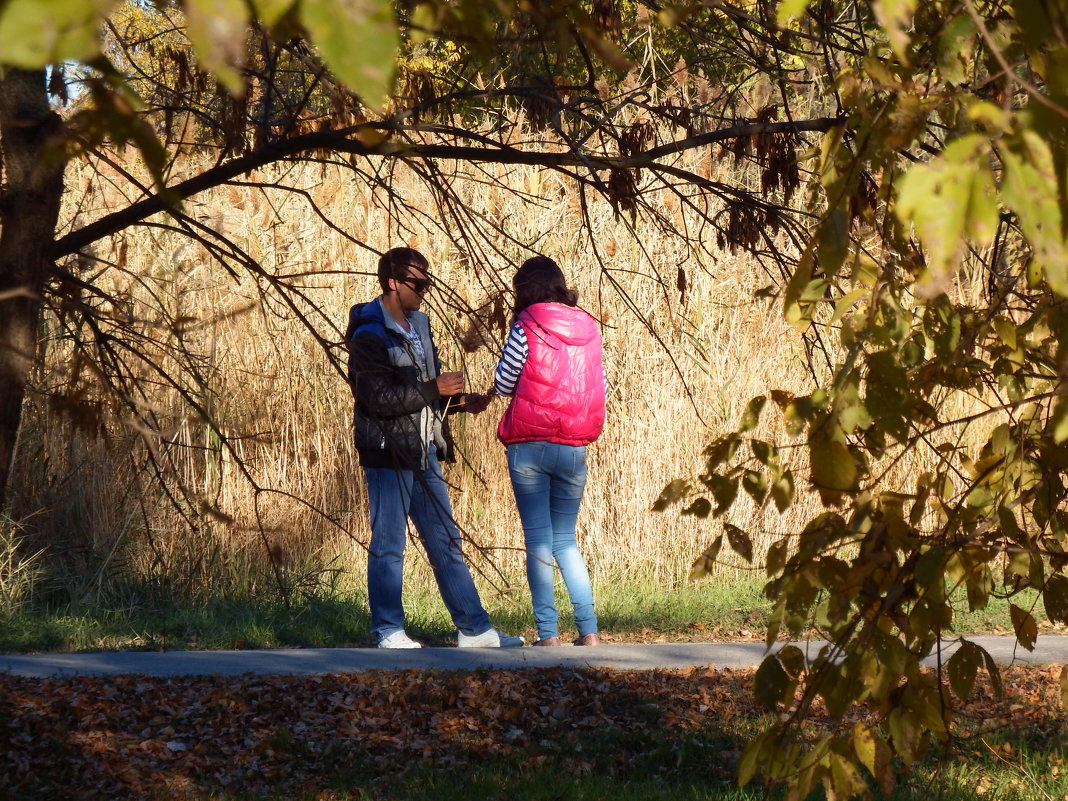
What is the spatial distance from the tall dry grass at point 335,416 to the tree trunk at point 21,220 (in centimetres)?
526

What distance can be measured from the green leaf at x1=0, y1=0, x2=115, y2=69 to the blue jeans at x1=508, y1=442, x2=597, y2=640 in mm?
5752

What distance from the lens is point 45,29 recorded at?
3.22 ft

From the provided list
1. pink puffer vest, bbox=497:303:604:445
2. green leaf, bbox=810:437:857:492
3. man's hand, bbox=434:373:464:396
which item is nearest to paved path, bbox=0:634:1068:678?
pink puffer vest, bbox=497:303:604:445

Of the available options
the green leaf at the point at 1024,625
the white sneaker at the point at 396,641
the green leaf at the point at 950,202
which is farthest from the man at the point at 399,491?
the green leaf at the point at 950,202

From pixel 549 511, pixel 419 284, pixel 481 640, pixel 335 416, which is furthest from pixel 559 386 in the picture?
pixel 419 284

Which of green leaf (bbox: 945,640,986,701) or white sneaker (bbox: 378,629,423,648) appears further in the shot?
white sneaker (bbox: 378,629,423,648)

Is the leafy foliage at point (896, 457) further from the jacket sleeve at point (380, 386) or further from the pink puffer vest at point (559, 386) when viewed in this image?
the pink puffer vest at point (559, 386)

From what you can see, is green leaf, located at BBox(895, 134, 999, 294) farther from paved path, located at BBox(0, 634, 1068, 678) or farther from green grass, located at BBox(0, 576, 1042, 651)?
green grass, located at BBox(0, 576, 1042, 651)

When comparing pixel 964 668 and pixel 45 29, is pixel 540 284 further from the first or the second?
pixel 45 29

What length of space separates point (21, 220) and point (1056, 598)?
2334 mm

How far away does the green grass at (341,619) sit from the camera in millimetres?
7309

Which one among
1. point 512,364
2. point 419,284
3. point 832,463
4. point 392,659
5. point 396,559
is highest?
point 512,364

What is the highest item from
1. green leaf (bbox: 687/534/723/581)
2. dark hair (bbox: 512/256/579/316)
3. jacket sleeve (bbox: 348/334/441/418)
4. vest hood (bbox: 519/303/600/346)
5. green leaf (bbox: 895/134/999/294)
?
dark hair (bbox: 512/256/579/316)

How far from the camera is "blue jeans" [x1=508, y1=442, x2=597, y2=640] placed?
265 inches
